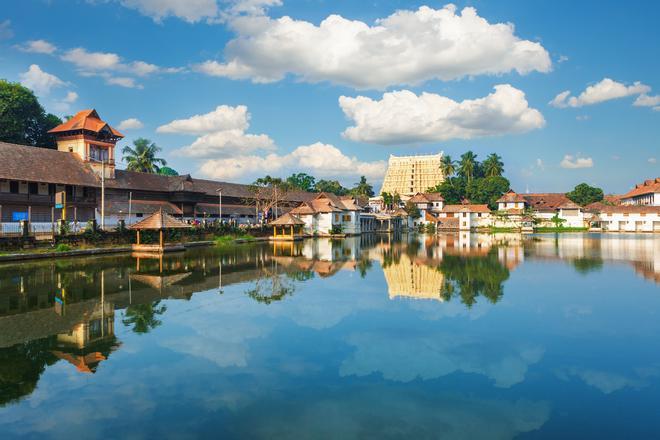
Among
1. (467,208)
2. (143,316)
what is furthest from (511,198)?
(143,316)

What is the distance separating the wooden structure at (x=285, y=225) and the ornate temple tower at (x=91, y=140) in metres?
14.4

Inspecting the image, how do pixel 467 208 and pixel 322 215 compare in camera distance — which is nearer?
pixel 322 215

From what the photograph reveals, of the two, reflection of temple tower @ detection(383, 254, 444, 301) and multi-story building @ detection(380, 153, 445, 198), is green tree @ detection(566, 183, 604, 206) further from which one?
reflection of temple tower @ detection(383, 254, 444, 301)

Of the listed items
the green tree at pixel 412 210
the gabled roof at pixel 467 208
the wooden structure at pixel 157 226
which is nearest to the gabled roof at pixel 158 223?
the wooden structure at pixel 157 226

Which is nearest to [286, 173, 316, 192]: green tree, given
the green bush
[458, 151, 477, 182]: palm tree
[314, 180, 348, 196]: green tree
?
[314, 180, 348, 196]: green tree

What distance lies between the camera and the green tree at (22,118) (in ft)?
130

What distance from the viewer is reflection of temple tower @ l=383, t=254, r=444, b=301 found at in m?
14.4

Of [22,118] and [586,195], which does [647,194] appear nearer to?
[586,195]

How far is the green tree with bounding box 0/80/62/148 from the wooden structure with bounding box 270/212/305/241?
2479cm

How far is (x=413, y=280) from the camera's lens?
1719cm

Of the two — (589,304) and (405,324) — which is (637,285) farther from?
(405,324)

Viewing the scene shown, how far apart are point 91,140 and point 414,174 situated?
8686cm

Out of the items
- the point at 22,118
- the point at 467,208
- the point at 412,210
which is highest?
the point at 22,118

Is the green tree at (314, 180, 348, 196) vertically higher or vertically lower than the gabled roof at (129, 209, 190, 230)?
higher
